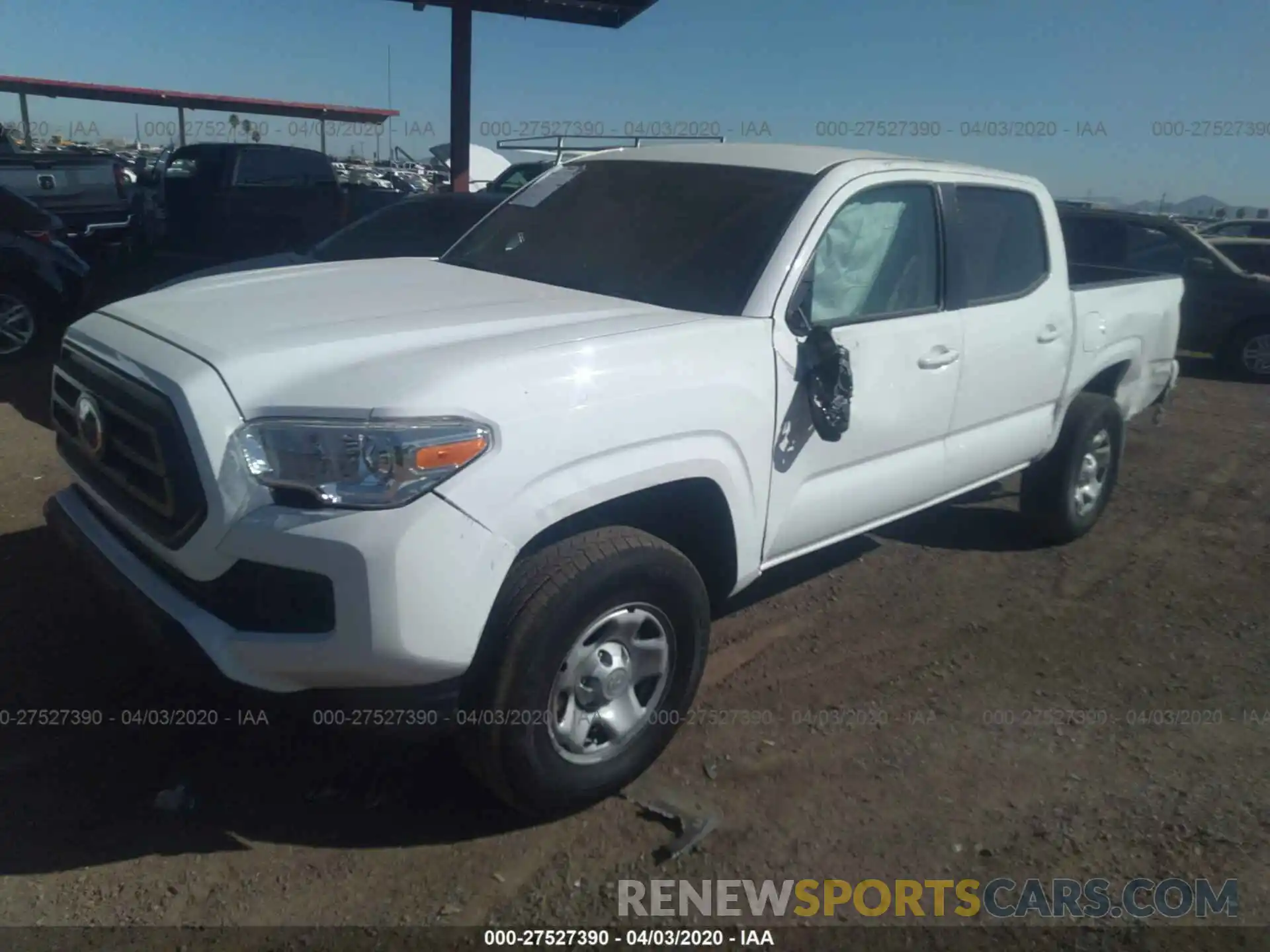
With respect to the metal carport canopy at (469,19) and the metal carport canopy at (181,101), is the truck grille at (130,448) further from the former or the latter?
the metal carport canopy at (181,101)

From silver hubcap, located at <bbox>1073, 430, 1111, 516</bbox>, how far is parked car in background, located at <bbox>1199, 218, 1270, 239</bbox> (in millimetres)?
10262

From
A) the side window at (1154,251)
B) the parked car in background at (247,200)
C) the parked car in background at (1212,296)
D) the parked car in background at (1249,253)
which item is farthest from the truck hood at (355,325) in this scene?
the parked car in background at (1249,253)

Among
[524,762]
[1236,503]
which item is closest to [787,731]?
[524,762]

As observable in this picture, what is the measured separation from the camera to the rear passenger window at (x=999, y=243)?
4.27m

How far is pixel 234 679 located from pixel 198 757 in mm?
929

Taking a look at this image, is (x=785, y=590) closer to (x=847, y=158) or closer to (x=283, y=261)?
(x=847, y=158)

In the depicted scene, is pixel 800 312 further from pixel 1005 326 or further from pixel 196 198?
pixel 196 198

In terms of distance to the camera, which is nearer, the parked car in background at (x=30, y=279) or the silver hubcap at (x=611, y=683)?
the silver hubcap at (x=611, y=683)

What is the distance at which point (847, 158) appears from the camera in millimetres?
3797

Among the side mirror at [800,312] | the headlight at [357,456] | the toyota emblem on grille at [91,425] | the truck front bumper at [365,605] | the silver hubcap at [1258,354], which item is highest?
the side mirror at [800,312]

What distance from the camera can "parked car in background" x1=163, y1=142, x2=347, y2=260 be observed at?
39.9ft

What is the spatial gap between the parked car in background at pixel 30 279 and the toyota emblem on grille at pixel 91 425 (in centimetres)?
600

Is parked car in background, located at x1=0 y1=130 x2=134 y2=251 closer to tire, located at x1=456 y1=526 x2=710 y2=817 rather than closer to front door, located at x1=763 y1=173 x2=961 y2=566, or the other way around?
front door, located at x1=763 y1=173 x2=961 y2=566

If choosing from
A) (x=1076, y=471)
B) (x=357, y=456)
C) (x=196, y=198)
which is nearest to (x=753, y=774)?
(x=357, y=456)
